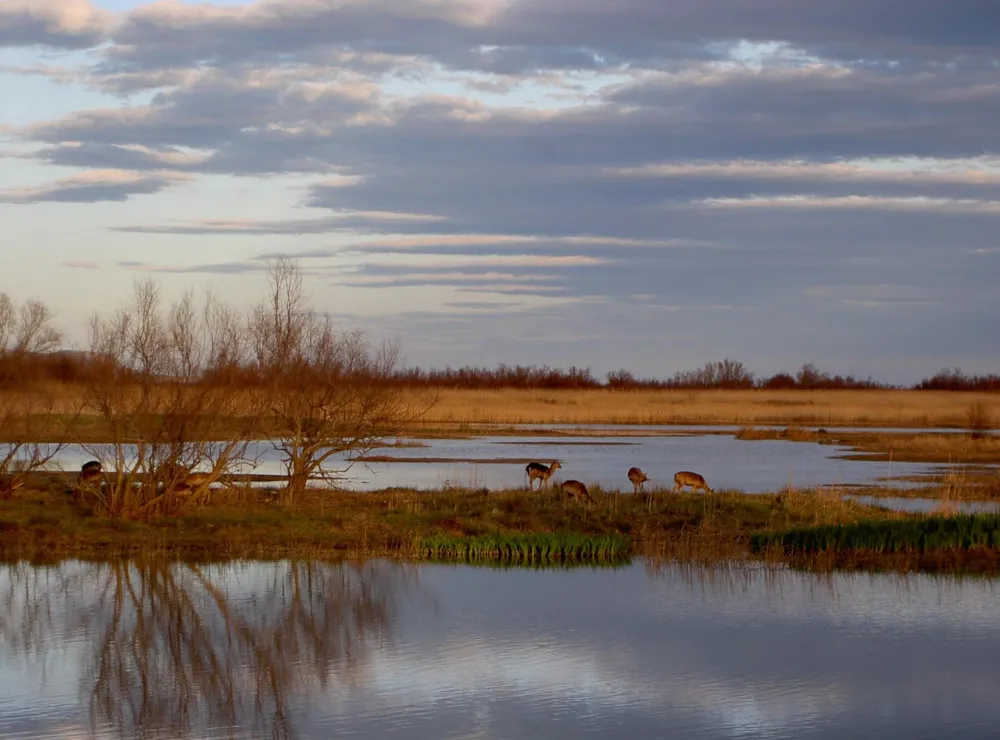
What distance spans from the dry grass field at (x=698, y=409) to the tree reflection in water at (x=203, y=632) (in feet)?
119

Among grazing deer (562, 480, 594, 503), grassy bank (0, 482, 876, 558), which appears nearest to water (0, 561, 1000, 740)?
grassy bank (0, 482, 876, 558)

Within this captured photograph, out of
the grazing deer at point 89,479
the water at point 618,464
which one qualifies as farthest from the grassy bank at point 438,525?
the water at point 618,464

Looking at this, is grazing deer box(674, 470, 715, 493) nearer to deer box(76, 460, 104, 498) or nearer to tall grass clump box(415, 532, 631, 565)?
tall grass clump box(415, 532, 631, 565)

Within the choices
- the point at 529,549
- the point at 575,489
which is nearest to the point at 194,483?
the point at 529,549

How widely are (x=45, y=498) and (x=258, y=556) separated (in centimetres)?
540

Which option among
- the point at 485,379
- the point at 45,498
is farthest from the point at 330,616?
the point at 485,379

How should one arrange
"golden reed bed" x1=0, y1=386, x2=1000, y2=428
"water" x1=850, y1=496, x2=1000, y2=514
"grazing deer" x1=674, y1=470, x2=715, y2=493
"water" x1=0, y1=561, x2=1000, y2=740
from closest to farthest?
"water" x1=0, y1=561, x2=1000, y2=740, "water" x1=850, y1=496, x2=1000, y2=514, "grazing deer" x1=674, y1=470, x2=715, y2=493, "golden reed bed" x1=0, y1=386, x2=1000, y2=428

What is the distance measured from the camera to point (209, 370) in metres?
19.4

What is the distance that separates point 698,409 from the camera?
6169 centimetres

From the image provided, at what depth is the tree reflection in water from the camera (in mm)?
9586

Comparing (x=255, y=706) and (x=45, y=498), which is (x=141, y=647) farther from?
(x=45, y=498)

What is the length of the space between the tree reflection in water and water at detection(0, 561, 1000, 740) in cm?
3

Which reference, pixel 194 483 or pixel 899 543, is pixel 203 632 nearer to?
pixel 194 483

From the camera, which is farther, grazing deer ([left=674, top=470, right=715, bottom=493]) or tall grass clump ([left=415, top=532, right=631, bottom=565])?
grazing deer ([left=674, top=470, right=715, bottom=493])
